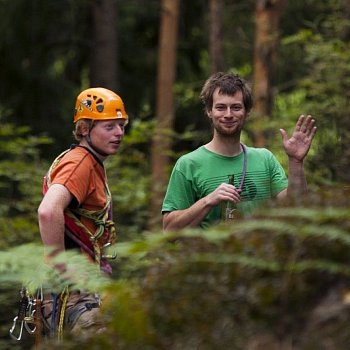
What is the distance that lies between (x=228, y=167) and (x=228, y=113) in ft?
1.09

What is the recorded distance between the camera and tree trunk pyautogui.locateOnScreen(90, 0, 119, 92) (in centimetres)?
2373

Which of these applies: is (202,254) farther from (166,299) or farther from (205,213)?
(205,213)

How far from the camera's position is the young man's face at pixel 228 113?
7230 mm

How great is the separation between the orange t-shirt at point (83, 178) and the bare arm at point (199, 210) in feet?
1.38

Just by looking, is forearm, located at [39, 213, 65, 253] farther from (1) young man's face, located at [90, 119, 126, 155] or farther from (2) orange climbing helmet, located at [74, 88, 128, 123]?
(2) orange climbing helmet, located at [74, 88, 128, 123]

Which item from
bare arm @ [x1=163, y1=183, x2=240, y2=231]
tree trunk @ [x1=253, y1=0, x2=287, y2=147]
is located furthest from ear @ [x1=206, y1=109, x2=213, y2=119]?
tree trunk @ [x1=253, y1=0, x2=287, y2=147]

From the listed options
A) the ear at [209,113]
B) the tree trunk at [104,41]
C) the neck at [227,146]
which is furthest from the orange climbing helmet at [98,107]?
the tree trunk at [104,41]

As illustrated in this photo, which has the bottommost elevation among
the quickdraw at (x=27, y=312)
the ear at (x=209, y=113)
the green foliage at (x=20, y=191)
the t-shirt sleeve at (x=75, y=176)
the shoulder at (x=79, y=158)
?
the green foliage at (x=20, y=191)

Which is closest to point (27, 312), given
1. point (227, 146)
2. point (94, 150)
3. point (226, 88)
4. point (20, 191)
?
point (94, 150)

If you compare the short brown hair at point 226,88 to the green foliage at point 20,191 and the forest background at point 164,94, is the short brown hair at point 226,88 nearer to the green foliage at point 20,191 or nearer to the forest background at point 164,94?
the forest background at point 164,94

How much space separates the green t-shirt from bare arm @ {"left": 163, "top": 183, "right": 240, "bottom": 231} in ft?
0.31

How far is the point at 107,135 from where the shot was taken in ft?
23.7

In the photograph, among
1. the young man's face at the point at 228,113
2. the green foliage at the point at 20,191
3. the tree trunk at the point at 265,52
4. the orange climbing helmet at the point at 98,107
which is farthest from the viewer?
the tree trunk at the point at 265,52

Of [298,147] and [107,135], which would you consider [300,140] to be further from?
[107,135]
